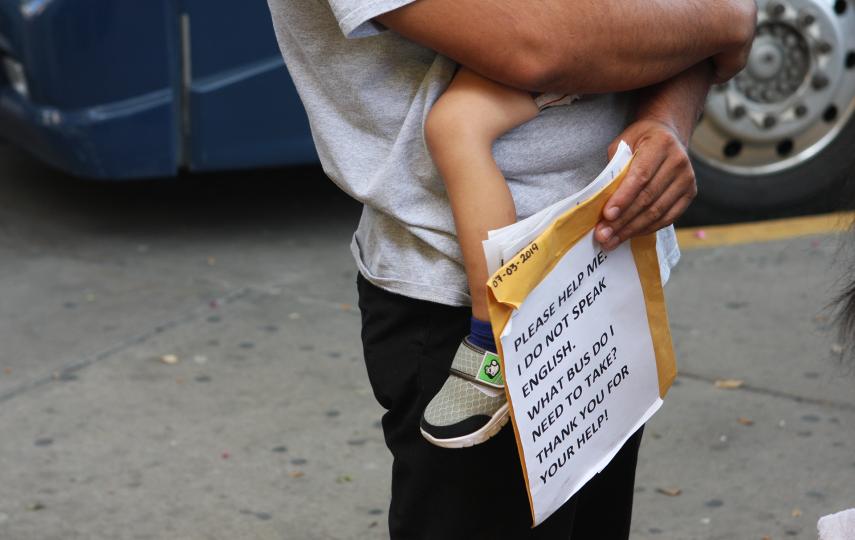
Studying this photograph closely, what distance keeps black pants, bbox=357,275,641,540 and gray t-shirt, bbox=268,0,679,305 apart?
0.20ft

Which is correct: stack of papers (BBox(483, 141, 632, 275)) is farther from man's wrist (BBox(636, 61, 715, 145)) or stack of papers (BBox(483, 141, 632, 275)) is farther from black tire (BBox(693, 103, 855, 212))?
black tire (BBox(693, 103, 855, 212))

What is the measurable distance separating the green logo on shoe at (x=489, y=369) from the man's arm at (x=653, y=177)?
185 mm

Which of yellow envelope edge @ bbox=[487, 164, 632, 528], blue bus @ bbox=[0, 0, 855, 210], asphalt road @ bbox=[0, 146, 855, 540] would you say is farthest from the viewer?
blue bus @ bbox=[0, 0, 855, 210]

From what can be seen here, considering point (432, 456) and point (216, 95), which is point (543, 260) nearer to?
point (432, 456)

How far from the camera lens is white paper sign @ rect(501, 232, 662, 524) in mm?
1485

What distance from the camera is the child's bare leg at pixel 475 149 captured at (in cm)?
149

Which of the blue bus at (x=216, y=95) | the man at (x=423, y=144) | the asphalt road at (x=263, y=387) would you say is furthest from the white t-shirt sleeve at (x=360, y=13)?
the blue bus at (x=216, y=95)

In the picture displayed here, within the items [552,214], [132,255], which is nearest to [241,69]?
[132,255]

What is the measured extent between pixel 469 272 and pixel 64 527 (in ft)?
6.35

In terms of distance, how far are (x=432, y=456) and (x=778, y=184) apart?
3643 mm

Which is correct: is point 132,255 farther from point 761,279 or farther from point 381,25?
point 381,25

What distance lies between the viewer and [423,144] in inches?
61.9

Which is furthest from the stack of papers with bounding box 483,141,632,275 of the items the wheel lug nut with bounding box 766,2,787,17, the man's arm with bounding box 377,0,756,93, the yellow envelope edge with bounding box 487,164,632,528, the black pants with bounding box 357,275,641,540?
the wheel lug nut with bounding box 766,2,787,17

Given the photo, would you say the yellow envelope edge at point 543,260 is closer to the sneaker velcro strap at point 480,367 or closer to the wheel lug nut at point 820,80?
the sneaker velcro strap at point 480,367
